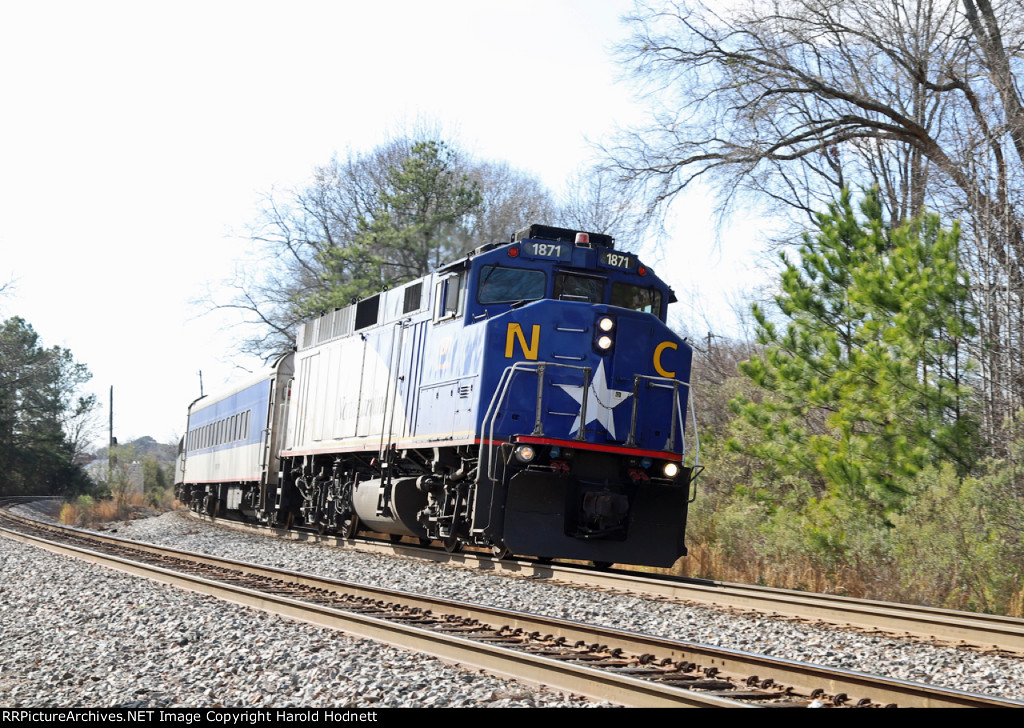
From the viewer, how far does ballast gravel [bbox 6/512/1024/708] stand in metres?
5.51

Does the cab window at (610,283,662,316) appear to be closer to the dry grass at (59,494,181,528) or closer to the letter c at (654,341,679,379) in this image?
the letter c at (654,341,679,379)

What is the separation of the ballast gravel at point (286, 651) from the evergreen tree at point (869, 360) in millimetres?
4966

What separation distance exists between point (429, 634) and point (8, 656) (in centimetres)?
282

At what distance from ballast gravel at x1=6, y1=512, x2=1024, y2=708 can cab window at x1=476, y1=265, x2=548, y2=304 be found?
3060mm

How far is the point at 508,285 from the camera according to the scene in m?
11.6

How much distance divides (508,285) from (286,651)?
19.2 ft

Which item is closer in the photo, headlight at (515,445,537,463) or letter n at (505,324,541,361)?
headlight at (515,445,537,463)

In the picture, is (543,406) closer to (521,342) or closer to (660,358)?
(521,342)

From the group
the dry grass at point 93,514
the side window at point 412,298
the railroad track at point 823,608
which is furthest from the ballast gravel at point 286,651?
the dry grass at point 93,514

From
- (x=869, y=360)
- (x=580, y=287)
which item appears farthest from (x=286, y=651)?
(x=869, y=360)

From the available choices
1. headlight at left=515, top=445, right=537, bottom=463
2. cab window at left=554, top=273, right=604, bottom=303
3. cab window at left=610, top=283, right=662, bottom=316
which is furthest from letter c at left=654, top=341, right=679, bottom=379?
headlight at left=515, top=445, right=537, bottom=463
